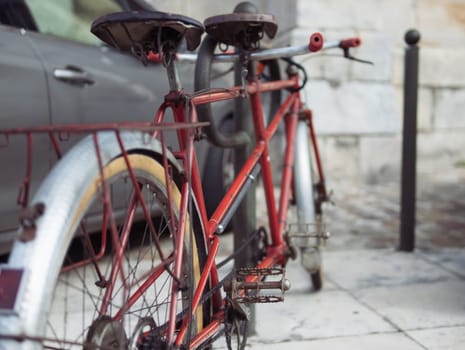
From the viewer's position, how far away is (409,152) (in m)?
4.12

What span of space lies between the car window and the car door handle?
31 cm

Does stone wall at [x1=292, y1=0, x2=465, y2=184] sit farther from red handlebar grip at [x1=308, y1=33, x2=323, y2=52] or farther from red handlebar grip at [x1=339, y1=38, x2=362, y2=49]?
red handlebar grip at [x1=308, y1=33, x2=323, y2=52]

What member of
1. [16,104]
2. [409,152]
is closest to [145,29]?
[16,104]

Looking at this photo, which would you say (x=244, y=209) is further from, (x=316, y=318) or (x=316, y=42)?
(x=316, y=42)

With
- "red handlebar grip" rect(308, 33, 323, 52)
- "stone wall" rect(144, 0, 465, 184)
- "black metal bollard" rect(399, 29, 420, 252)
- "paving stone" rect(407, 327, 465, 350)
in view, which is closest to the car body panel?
"red handlebar grip" rect(308, 33, 323, 52)

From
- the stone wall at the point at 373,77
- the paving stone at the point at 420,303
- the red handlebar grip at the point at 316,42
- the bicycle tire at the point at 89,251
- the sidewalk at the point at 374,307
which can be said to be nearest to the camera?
the bicycle tire at the point at 89,251

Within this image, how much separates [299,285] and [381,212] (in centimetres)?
207

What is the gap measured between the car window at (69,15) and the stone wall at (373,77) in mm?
2091

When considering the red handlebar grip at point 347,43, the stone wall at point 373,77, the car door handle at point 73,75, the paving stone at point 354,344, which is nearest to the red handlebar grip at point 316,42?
the red handlebar grip at point 347,43

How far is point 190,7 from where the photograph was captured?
6535 mm

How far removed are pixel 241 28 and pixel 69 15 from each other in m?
1.59

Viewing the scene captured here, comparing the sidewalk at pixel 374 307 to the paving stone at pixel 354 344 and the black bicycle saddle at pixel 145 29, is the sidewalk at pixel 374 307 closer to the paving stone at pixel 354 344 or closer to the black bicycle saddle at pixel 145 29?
the paving stone at pixel 354 344

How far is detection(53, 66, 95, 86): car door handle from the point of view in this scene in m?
3.26

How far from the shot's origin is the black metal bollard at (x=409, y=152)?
407 cm
